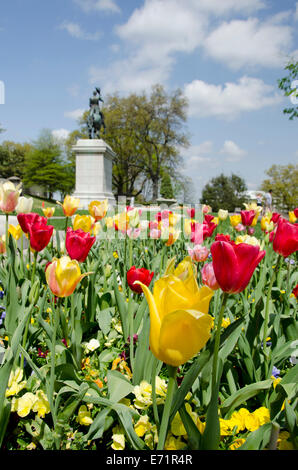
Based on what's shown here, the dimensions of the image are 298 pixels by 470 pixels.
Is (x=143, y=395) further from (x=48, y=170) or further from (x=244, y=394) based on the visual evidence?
(x=48, y=170)

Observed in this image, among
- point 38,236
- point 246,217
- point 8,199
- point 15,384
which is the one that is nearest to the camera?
point 15,384

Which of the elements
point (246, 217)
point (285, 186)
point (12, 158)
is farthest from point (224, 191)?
point (246, 217)

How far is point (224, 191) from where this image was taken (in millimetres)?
50688

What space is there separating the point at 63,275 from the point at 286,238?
89 centimetres

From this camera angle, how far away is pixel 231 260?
30.9 inches

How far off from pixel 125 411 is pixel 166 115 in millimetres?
34760

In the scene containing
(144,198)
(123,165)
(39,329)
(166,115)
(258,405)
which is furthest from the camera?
(144,198)

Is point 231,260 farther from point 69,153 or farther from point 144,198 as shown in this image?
point 69,153

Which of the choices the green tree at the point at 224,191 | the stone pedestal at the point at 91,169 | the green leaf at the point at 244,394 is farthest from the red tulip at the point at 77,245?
the green tree at the point at 224,191

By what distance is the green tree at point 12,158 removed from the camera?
5019 cm

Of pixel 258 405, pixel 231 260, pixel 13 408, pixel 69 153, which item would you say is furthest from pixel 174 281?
pixel 69 153

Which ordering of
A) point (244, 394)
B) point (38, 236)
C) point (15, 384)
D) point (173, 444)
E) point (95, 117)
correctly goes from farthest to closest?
point (95, 117), point (38, 236), point (15, 384), point (244, 394), point (173, 444)

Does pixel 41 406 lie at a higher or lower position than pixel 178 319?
lower

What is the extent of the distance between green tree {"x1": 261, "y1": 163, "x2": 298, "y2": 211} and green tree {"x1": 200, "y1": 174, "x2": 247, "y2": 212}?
453cm
